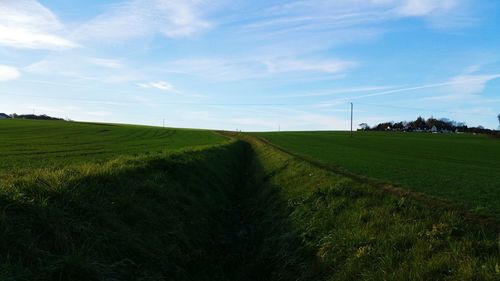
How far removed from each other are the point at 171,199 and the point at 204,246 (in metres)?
2.08

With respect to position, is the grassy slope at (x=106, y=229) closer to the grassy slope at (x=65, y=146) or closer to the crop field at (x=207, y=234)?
the crop field at (x=207, y=234)

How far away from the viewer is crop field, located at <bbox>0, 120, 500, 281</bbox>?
→ 7207 millimetres

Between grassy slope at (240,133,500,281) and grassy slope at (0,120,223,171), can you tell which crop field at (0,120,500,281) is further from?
grassy slope at (0,120,223,171)

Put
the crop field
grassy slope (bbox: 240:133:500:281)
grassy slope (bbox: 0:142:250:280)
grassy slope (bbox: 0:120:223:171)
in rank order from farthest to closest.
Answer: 1. grassy slope (bbox: 0:120:223:171)
2. grassy slope (bbox: 240:133:500:281)
3. the crop field
4. grassy slope (bbox: 0:142:250:280)

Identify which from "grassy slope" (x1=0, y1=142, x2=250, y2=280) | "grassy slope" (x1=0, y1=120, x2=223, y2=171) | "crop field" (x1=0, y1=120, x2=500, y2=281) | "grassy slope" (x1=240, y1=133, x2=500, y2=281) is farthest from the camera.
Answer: "grassy slope" (x1=0, y1=120, x2=223, y2=171)

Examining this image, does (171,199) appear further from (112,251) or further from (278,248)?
Answer: (112,251)

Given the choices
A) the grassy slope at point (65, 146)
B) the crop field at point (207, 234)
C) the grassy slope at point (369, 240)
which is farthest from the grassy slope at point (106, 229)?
the grassy slope at point (65, 146)

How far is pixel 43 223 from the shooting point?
7469mm

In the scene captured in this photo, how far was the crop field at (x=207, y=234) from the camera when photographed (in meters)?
7.21

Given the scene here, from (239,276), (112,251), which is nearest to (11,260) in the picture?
(112,251)

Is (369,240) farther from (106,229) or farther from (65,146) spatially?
(65,146)

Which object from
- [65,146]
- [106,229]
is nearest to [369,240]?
[106,229]

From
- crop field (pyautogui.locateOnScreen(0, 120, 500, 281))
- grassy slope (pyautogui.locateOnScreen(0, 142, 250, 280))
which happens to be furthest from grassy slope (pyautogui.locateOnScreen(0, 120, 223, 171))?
crop field (pyautogui.locateOnScreen(0, 120, 500, 281))

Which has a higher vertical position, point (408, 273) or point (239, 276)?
point (408, 273)
